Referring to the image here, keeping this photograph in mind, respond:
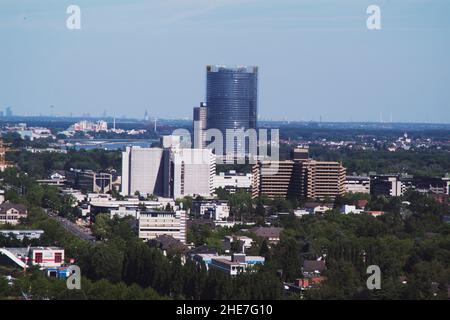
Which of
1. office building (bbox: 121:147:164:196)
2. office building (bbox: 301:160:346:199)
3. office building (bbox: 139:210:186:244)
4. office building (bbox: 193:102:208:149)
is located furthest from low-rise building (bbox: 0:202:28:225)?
office building (bbox: 193:102:208:149)

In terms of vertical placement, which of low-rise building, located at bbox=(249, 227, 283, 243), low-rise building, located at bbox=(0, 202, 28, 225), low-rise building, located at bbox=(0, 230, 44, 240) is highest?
low-rise building, located at bbox=(0, 230, 44, 240)

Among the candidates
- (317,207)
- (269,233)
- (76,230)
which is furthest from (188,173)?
(269,233)

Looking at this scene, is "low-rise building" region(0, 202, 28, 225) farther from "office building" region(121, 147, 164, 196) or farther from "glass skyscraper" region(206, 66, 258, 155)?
"glass skyscraper" region(206, 66, 258, 155)

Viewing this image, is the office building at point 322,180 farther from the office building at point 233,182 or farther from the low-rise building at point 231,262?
the low-rise building at point 231,262

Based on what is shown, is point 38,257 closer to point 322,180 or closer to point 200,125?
point 322,180

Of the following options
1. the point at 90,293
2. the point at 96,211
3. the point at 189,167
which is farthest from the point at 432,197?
the point at 90,293

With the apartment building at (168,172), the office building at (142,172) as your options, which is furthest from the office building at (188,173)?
the office building at (142,172)
